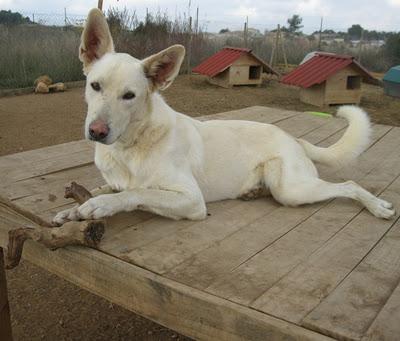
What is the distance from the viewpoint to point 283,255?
74.3 inches

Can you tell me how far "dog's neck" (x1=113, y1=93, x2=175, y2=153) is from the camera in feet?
7.32

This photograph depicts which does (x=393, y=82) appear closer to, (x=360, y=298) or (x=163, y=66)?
(x=163, y=66)

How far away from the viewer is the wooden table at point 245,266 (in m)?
1.46

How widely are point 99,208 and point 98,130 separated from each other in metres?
0.34

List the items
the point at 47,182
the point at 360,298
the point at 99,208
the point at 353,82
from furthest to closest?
the point at 353,82, the point at 47,182, the point at 99,208, the point at 360,298

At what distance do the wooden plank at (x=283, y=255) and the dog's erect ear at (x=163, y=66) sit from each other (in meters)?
0.96

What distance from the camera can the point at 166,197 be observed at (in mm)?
2146

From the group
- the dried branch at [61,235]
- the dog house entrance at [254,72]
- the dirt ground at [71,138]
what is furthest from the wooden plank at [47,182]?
the dog house entrance at [254,72]

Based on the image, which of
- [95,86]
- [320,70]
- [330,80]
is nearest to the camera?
[95,86]

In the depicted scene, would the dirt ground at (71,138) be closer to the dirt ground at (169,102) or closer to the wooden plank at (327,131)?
the dirt ground at (169,102)

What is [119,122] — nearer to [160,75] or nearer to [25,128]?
[160,75]

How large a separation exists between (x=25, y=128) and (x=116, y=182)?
513 centimetres

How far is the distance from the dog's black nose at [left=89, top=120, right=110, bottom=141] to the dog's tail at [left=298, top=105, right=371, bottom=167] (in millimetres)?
1354

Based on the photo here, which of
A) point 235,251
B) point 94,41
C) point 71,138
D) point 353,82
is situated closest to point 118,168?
point 94,41
